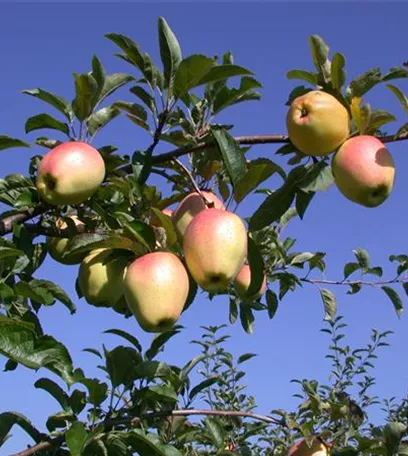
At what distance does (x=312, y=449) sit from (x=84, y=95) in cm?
150

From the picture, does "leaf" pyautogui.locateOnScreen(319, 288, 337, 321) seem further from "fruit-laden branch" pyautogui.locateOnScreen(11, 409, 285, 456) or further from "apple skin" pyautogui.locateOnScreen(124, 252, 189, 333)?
"apple skin" pyautogui.locateOnScreen(124, 252, 189, 333)

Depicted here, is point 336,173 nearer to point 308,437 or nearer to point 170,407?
point 308,437

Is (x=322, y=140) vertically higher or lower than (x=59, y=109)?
lower

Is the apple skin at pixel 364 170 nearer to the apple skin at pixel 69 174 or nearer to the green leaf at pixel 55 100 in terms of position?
the apple skin at pixel 69 174

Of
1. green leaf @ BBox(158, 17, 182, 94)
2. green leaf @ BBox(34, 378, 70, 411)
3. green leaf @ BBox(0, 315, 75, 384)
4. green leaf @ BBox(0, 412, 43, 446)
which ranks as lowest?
green leaf @ BBox(0, 412, 43, 446)

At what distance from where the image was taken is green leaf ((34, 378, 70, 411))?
258 cm

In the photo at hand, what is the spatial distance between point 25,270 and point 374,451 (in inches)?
58.5

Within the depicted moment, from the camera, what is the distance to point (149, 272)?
6.00 feet

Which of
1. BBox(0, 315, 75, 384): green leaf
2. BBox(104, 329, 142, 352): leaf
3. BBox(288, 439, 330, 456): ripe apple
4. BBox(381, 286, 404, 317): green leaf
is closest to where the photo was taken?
BBox(0, 315, 75, 384): green leaf

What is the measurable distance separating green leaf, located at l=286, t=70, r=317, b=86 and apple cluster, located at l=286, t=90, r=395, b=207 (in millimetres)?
102

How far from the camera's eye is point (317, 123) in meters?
1.86

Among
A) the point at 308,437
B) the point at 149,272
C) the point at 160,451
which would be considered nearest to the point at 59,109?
the point at 149,272

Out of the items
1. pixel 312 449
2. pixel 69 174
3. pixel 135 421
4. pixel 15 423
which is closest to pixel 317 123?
pixel 69 174

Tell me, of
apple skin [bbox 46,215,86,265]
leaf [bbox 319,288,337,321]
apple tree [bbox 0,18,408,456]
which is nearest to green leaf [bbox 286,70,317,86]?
apple tree [bbox 0,18,408,456]
